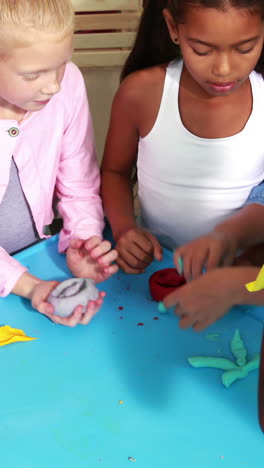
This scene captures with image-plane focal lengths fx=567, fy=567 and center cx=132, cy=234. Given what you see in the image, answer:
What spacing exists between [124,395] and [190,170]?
Result: 49cm

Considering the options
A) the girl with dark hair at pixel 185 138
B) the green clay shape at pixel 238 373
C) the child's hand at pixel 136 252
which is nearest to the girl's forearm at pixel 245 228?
the girl with dark hair at pixel 185 138

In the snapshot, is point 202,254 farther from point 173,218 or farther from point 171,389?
point 173,218

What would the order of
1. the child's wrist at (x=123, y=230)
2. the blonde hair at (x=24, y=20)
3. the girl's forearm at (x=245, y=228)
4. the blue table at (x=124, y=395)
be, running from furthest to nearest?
the child's wrist at (x=123, y=230) → the girl's forearm at (x=245, y=228) → the blonde hair at (x=24, y=20) → the blue table at (x=124, y=395)

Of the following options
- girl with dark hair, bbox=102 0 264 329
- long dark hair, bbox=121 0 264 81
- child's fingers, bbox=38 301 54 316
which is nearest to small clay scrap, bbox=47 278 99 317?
child's fingers, bbox=38 301 54 316

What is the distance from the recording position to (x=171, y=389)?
2.25 feet

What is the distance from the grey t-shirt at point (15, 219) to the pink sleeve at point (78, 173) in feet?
0.24

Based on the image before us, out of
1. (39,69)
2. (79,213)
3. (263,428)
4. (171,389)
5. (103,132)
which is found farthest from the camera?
(103,132)

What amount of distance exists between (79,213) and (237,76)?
354 mm

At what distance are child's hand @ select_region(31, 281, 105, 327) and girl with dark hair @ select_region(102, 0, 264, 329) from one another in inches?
5.0

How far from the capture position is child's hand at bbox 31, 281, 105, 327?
77cm

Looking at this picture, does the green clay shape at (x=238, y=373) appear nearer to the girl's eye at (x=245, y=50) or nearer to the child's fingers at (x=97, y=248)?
the child's fingers at (x=97, y=248)

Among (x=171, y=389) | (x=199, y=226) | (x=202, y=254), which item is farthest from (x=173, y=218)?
(x=171, y=389)

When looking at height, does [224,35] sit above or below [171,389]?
above

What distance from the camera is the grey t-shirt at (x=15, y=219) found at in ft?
3.33
